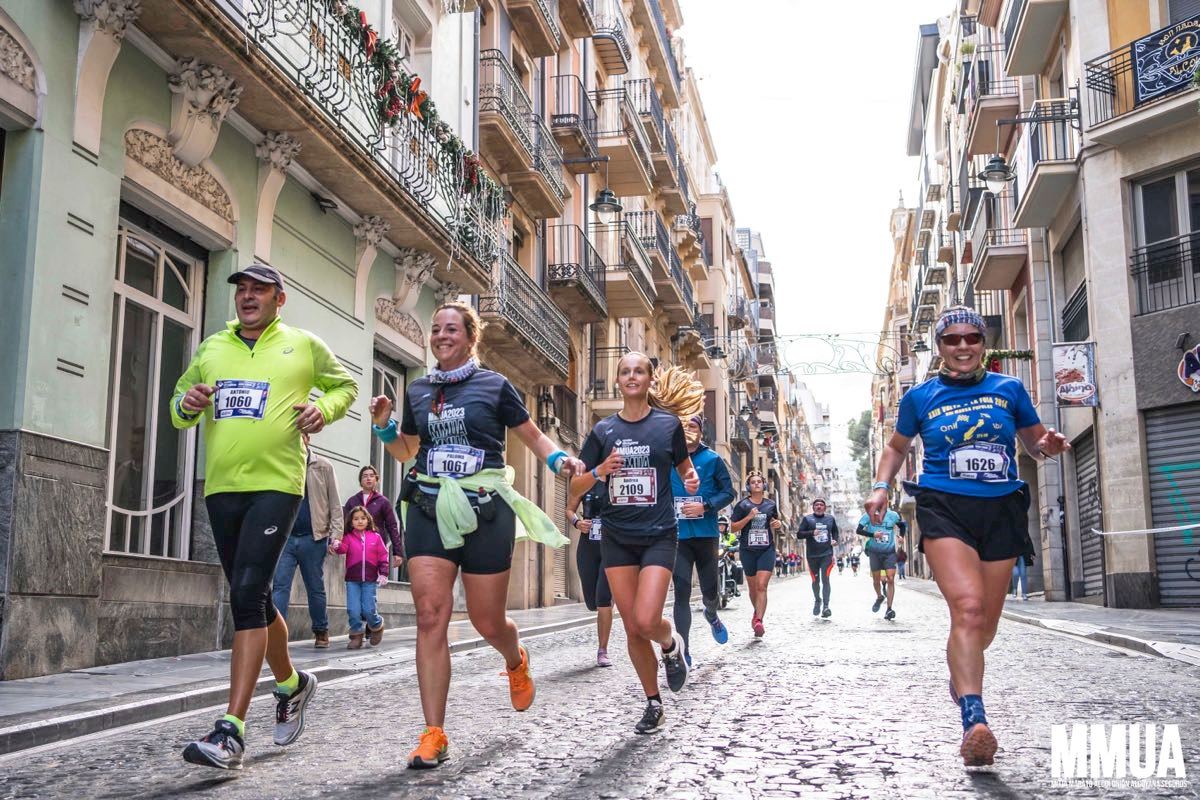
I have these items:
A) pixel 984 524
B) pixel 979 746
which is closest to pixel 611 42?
pixel 984 524

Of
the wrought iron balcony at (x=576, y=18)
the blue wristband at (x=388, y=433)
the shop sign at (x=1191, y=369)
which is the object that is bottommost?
the blue wristband at (x=388, y=433)

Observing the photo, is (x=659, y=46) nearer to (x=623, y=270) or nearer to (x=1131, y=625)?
(x=623, y=270)

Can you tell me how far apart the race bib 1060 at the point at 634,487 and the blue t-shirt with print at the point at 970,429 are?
4.29ft

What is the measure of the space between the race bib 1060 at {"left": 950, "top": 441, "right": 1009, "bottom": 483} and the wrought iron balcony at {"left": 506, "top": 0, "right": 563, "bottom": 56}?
1994cm

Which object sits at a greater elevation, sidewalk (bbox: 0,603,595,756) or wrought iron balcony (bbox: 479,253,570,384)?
wrought iron balcony (bbox: 479,253,570,384)

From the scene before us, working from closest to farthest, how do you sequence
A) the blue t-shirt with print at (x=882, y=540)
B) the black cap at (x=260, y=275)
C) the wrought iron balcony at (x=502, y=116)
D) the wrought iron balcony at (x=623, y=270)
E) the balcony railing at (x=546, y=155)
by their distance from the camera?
the black cap at (x=260, y=275) → the blue t-shirt with print at (x=882, y=540) → the wrought iron balcony at (x=502, y=116) → the balcony railing at (x=546, y=155) → the wrought iron balcony at (x=623, y=270)

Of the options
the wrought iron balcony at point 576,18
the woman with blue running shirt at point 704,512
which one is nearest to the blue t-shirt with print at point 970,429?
the woman with blue running shirt at point 704,512

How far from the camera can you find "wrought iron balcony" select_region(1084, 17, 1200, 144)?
19266 mm

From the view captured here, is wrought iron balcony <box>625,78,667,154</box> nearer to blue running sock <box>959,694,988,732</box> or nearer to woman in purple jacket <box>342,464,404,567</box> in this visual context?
woman in purple jacket <box>342,464,404,567</box>

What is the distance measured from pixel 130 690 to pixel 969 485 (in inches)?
201

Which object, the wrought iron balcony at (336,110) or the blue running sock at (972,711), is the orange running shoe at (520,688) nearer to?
the blue running sock at (972,711)

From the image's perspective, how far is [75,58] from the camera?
9.57 meters

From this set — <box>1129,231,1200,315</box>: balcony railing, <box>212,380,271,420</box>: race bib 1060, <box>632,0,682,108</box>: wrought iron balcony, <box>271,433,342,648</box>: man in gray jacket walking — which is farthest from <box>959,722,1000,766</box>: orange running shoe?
<box>632,0,682,108</box>: wrought iron balcony

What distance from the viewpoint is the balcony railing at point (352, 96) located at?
39.3 ft
